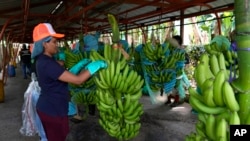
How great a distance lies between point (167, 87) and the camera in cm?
532

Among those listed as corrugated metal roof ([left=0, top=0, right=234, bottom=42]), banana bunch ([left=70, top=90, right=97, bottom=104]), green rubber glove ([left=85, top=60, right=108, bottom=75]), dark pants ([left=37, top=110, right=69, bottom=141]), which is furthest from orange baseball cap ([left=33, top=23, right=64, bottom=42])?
banana bunch ([left=70, top=90, right=97, bottom=104])

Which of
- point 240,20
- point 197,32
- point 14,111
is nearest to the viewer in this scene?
point 240,20

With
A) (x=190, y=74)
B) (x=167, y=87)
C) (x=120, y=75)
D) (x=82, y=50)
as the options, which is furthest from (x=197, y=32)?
(x=120, y=75)

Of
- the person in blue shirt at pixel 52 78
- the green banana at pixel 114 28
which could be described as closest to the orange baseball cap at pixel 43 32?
the person in blue shirt at pixel 52 78

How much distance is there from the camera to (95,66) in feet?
8.23

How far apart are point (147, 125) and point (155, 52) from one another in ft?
4.79

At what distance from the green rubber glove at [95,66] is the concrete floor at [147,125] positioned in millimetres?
1963

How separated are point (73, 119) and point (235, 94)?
4.35 meters

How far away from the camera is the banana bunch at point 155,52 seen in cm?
516

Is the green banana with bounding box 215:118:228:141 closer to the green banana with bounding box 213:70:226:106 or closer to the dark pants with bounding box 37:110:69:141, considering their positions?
the green banana with bounding box 213:70:226:106

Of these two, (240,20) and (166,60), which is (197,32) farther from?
(240,20)

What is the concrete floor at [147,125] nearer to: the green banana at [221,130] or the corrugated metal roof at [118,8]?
the corrugated metal roof at [118,8]

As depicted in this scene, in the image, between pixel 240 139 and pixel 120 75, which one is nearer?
pixel 240 139

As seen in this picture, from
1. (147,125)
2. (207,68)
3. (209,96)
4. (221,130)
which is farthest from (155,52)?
(221,130)
